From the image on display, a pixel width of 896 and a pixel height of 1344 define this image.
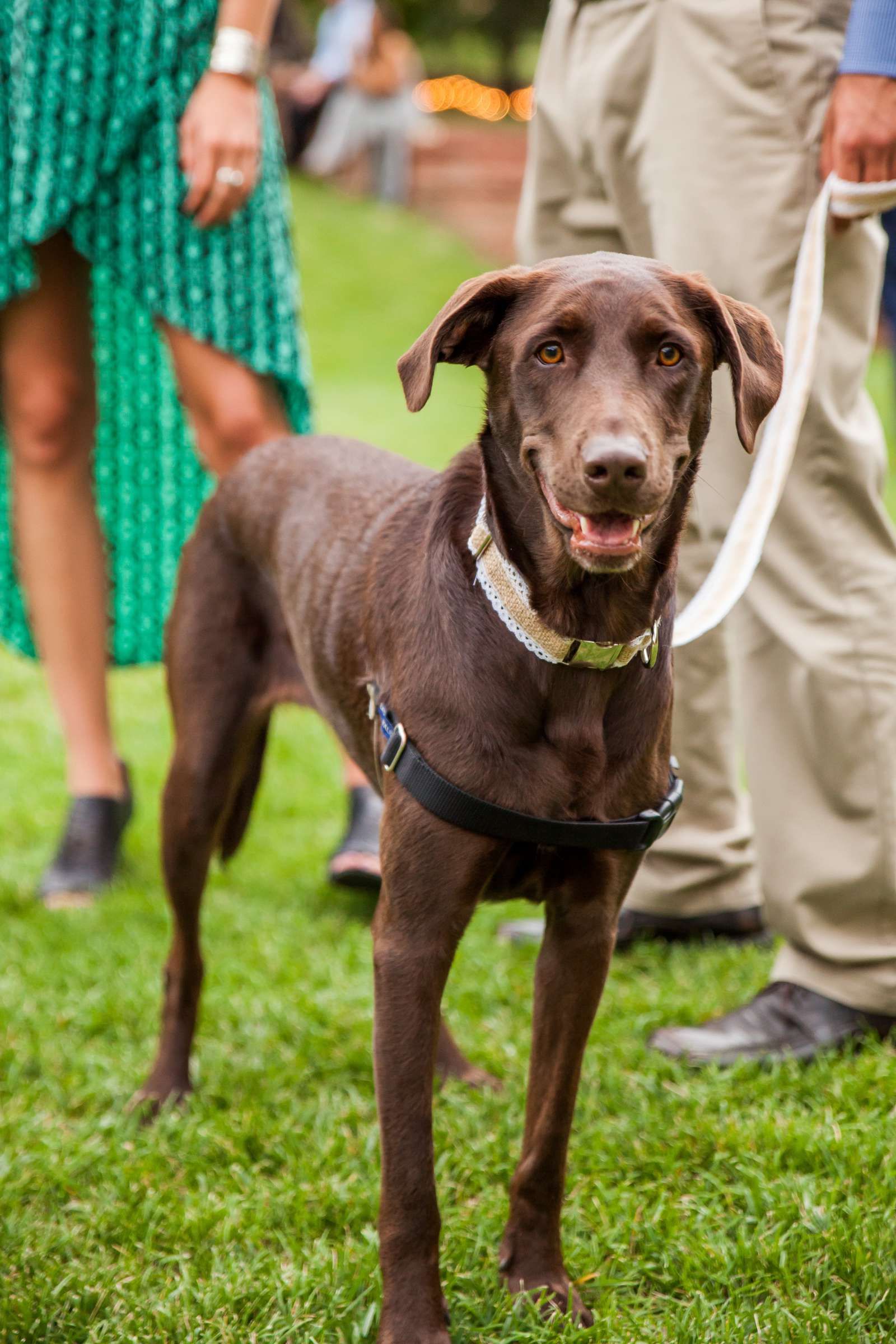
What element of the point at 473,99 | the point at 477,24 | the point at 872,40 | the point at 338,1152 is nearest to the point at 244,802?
the point at 338,1152

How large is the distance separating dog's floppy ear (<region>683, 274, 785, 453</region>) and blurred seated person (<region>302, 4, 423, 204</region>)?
17.9 meters

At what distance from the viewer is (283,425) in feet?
11.6

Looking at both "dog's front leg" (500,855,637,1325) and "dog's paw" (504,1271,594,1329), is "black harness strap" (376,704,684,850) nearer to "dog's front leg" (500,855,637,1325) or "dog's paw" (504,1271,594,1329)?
"dog's front leg" (500,855,637,1325)

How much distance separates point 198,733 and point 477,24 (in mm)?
31331

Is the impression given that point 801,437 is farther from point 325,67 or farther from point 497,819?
point 325,67

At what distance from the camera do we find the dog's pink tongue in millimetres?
1864

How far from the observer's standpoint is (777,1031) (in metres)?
2.90

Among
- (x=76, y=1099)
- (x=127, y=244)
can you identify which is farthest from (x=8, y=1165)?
(x=127, y=244)

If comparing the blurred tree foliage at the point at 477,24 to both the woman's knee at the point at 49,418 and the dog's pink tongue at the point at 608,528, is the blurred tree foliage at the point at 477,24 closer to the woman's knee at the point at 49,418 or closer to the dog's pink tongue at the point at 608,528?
the woman's knee at the point at 49,418

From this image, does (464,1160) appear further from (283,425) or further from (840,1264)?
(283,425)

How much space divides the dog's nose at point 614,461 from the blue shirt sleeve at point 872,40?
44.5 inches

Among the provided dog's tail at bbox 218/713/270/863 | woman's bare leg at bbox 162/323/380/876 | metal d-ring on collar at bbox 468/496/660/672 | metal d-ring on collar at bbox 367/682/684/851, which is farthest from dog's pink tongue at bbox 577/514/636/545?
woman's bare leg at bbox 162/323/380/876

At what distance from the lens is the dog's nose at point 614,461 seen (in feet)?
5.72

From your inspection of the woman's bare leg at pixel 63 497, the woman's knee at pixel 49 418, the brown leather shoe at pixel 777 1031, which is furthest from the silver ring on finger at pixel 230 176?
the brown leather shoe at pixel 777 1031
